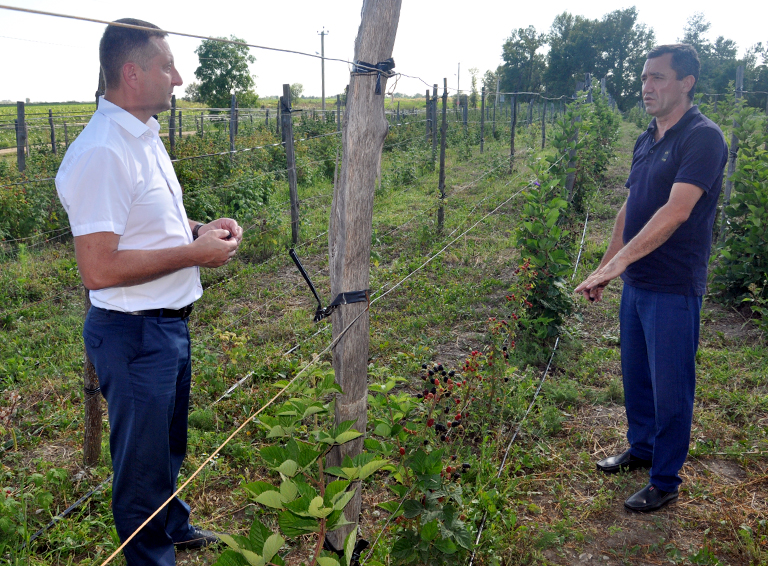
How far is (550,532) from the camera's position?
2551mm

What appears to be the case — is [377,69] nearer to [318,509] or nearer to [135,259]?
[135,259]

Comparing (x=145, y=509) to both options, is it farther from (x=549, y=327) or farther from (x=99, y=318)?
(x=549, y=327)

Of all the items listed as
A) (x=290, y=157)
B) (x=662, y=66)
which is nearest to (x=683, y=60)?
Result: (x=662, y=66)

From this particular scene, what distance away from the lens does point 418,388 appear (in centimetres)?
395

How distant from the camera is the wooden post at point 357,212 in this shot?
1698 millimetres

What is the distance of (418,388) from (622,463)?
141 centimetres

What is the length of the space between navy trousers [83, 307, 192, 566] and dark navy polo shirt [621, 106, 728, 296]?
2187 millimetres

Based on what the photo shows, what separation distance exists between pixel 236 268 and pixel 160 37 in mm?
5014

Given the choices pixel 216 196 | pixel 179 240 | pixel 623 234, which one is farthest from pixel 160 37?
pixel 216 196

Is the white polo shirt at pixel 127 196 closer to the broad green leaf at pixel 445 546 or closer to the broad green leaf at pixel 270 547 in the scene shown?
the broad green leaf at pixel 270 547

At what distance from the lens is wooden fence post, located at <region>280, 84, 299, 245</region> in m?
7.26

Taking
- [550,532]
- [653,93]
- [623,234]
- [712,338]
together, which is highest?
[653,93]

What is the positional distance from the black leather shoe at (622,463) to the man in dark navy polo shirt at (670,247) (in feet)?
0.98

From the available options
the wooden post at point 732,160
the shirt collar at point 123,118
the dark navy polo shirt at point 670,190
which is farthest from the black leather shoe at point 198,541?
the wooden post at point 732,160
